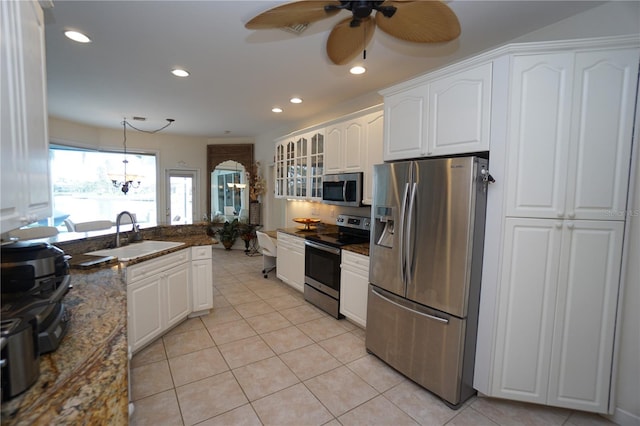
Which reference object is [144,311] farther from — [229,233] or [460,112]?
[229,233]

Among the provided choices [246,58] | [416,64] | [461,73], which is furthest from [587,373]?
[246,58]

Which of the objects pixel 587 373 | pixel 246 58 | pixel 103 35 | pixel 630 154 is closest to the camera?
pixel 630 154

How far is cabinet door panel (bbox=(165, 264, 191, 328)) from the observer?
9.39 feet

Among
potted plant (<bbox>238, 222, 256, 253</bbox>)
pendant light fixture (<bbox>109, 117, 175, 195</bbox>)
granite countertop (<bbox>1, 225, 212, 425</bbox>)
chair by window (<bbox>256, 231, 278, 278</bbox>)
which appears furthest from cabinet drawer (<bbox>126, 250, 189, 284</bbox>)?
potted plant (<bbox>238, 222, 256, 253</bbox>)

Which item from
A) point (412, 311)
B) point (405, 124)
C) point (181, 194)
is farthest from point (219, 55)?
point (181, 194)

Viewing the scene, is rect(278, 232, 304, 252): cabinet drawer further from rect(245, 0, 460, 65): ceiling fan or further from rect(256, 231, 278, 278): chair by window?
rect(245, 0, 460, 65): ceiling fan

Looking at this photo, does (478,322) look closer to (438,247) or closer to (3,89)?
(438,247)

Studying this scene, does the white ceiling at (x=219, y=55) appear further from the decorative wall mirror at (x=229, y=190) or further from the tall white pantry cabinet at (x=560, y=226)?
the decorative wall mirror at (x=229, y=190)

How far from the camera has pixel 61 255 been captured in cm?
147

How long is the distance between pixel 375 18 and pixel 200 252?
9.34 feet

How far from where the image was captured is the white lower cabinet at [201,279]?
3.23m

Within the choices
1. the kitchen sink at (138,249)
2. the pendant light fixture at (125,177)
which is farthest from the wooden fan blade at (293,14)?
the pendant light fixture at (125,177)

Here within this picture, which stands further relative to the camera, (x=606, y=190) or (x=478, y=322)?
(x=478, y=322)

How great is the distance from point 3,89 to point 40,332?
825 mm
